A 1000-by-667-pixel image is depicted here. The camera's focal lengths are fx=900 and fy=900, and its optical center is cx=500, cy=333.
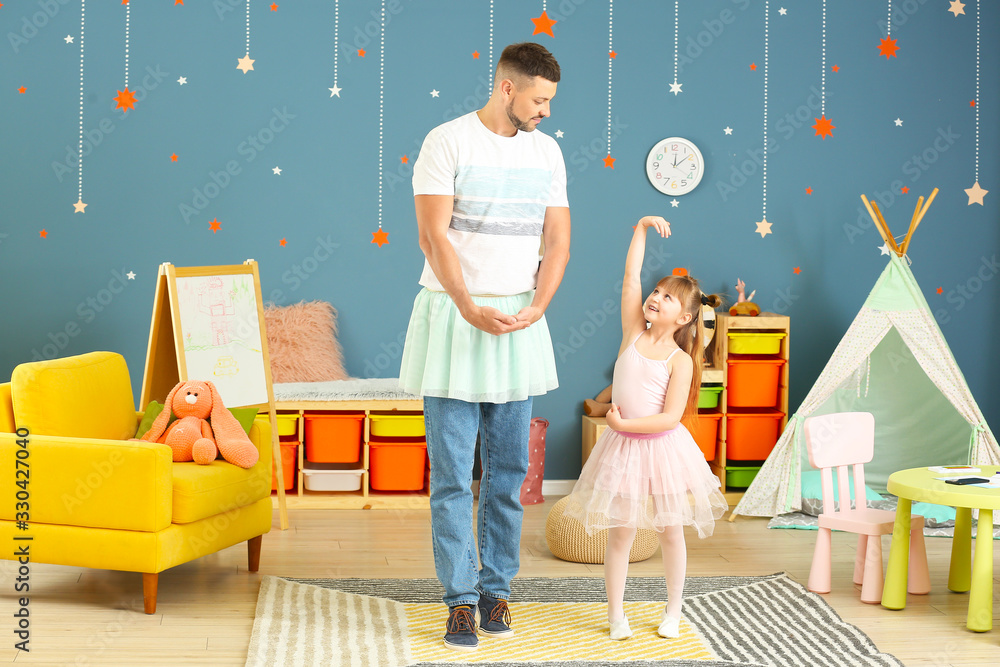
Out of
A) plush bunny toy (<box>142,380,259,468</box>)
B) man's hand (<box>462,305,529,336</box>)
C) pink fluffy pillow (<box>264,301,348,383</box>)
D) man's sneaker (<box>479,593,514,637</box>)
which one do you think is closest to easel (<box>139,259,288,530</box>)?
plush bunny toy (<box>142,380,259,468</box>)

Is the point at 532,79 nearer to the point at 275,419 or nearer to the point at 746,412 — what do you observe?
the point at 275,419

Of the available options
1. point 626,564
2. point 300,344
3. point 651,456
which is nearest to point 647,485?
point 651,456

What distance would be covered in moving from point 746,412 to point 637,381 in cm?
194

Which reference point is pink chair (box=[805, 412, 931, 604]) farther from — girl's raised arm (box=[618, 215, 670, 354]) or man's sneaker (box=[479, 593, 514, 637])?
man's sneaker (box=[479, 593, 514, 637])

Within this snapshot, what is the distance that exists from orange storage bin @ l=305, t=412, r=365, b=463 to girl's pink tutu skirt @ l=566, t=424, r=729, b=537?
1.70 metres

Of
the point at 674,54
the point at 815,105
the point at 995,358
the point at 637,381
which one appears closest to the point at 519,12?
the point at 674,54

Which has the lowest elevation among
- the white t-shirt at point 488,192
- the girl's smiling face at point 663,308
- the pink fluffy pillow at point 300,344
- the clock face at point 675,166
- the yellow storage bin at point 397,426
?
the yellow storage bin at point 397,426

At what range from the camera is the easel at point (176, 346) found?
10.9 ft

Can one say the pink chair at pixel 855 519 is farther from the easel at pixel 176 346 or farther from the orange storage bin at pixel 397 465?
the easel at pixel 176 346

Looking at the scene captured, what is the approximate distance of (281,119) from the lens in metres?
4.18

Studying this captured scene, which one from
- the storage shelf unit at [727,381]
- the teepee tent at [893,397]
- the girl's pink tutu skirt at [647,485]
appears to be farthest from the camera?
the storage shelf unit at [727,381]

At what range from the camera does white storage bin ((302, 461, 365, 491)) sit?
3.92 meters

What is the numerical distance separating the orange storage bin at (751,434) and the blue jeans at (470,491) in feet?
6.60

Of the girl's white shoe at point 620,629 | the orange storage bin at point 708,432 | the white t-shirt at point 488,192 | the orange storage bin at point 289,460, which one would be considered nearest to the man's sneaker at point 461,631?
the girl's white shoe at point 620,629
